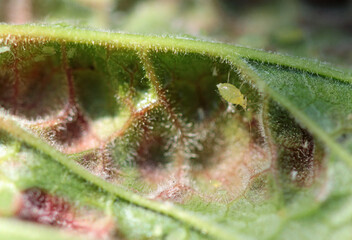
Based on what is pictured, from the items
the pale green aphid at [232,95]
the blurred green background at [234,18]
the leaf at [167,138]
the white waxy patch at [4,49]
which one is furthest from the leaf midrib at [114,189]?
the blurred green background at [234,18]

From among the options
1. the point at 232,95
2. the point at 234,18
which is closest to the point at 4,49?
the point at 232,95

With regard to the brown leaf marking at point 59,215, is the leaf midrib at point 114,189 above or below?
above

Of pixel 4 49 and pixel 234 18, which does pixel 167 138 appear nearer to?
pixel 4 49

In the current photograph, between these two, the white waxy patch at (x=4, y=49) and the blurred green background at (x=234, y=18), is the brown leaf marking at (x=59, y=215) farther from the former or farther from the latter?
the blurred green background at (x=234, y=18)

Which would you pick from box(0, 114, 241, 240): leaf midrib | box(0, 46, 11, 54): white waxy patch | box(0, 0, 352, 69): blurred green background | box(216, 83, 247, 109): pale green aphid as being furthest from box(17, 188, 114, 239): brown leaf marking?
box(0, 0, 352, 69): blurred green background

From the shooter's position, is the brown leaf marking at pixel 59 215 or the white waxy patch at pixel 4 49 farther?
the white waxy patch at pixel 4 49

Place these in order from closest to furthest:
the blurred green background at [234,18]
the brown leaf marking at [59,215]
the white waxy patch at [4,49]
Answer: the brown leaf marking at [59,215] < the white waxy patch at [4,49] < the blurred green background at [234,18]

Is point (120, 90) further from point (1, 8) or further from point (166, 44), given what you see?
point (1, 8)

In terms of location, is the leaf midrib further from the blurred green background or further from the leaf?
the blurred green background
